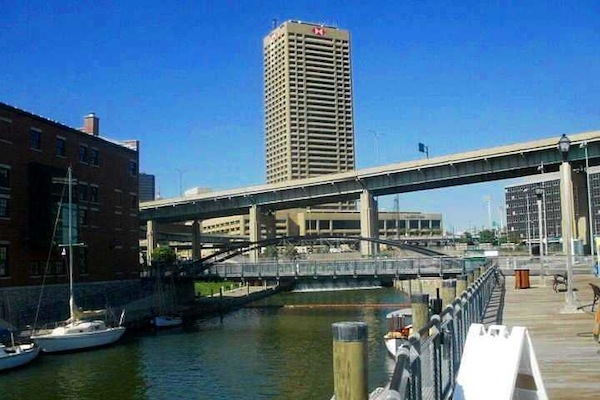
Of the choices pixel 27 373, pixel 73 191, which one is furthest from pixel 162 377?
pixel 73 191

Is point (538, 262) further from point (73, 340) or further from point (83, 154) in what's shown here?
point (83, 154)

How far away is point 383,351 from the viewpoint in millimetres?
43625

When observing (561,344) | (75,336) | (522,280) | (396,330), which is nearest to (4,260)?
(75,336)

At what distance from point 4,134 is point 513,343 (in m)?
52.8

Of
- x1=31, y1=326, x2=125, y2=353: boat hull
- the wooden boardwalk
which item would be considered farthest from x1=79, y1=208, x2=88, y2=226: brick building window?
the wooden boardwalk

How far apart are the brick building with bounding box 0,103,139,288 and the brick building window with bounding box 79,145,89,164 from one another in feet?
0.32

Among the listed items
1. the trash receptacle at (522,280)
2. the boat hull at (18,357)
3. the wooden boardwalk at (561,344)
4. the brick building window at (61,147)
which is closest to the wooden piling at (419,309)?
the wooden boardwalk at (561,344)

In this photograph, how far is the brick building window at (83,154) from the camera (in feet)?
211

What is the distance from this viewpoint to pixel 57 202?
2286 inches

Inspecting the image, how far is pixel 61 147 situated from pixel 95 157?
5.73 metres

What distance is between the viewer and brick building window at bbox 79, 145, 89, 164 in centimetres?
6419

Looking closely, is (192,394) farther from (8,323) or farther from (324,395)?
(8,323)

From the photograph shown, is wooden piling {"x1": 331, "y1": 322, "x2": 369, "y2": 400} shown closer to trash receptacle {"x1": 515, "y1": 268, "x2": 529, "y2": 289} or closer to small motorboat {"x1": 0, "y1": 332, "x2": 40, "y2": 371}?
trash receptacle {"x1": 515, "y1": 268, "x2": 529, "y2": 289}

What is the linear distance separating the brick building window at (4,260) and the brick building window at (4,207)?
244 cm
